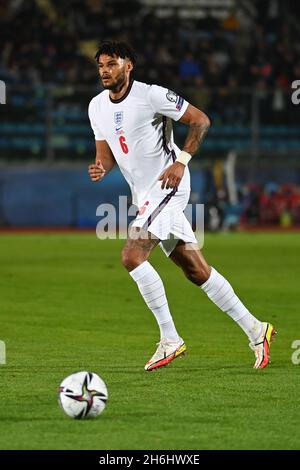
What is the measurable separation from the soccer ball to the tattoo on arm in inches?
101

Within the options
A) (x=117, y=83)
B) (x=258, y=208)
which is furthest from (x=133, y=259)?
(x=258, y=208)

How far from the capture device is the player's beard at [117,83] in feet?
28.4

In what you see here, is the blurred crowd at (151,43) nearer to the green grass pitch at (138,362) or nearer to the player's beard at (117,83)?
the green grass pitch at (138,362)

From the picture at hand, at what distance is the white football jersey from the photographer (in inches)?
344

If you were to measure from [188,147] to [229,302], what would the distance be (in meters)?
1.27

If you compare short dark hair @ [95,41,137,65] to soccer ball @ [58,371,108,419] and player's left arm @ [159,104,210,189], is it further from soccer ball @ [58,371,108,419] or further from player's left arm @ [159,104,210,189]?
soccer ball @ [58,371,108,419]

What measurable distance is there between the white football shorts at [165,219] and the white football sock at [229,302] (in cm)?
36

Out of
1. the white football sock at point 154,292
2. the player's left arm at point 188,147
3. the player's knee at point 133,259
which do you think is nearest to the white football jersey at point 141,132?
the player's left arm at point 188,147

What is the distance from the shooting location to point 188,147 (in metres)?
8.55
